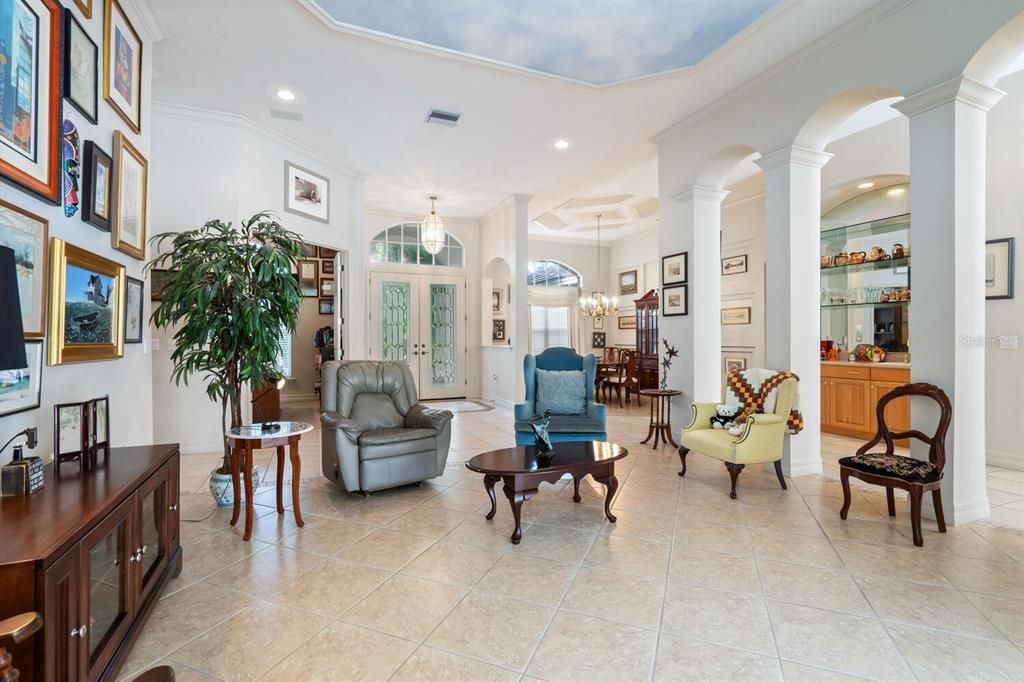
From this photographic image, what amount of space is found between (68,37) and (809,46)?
4647 mm

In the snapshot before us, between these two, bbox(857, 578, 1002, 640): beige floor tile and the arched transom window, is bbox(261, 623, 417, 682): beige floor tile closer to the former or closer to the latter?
bbox(857, 578, 1002, 640): beige floor tile

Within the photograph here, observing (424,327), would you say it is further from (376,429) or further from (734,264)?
(734,264)

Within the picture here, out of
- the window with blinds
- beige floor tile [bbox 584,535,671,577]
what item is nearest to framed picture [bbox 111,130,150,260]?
beige floor tile [bbox 584,535,671,577]

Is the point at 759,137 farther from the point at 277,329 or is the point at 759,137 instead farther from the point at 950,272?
the point at 277,329

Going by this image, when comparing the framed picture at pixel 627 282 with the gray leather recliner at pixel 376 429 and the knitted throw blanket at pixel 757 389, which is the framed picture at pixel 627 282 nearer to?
the knitted throw blanket at pixel 757 389

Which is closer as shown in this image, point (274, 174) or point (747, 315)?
point (274, 174)

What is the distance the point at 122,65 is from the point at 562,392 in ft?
12.6

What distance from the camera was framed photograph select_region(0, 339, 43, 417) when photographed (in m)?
1.85

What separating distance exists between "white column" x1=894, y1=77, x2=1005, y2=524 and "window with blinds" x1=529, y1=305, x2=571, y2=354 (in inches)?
313

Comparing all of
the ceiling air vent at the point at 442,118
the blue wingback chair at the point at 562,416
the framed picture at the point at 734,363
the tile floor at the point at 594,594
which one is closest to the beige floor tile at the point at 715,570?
the tile floor at the point at 594,594

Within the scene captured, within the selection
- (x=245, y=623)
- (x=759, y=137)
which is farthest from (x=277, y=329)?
(x=759, y=137)

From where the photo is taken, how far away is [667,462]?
4.70 meters

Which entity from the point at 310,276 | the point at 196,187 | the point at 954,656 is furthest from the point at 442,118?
the point at 310,276

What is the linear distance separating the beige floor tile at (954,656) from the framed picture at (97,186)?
401 cm
